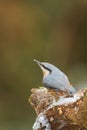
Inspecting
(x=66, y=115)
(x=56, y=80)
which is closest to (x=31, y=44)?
(x=56, y=80)

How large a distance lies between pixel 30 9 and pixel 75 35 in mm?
1135

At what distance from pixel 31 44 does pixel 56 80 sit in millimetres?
7461

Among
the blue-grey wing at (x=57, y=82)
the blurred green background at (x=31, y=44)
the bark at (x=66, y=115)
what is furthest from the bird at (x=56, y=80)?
the blurred green background at (x=31, y=44)

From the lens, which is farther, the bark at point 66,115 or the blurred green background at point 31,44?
the blurred green background at point 31,44

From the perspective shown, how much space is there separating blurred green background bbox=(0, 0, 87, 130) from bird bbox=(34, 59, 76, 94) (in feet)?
19.4

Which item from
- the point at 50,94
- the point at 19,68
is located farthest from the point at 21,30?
the point at 50,94

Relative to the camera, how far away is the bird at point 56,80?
3419 millimetres

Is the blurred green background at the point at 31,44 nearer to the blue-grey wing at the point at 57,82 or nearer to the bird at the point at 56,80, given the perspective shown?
the bird at the point at 56,80

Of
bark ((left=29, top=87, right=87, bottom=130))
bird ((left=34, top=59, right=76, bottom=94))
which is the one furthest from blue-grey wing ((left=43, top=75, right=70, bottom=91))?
bark ((left=29, top=87, right=87, bottom=130))

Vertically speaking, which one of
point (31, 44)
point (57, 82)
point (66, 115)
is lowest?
point (66, 115)

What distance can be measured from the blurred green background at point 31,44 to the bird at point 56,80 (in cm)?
592

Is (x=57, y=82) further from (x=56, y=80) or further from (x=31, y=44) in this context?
(x=31, y=44)

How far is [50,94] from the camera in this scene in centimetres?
320

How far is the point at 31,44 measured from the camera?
36.5ft
